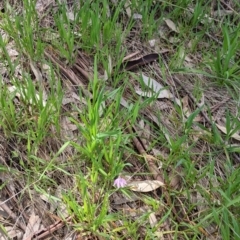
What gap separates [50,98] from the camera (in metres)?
1.68

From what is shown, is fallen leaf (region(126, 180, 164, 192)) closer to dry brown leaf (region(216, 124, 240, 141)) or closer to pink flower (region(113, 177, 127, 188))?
pink flower (region(113, 177, 127, 188))

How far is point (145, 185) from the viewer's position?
165 centimetres

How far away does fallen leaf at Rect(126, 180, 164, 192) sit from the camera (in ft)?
5.37

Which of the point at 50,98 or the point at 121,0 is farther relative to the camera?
the point at 121,0

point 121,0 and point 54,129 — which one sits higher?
point 121,0

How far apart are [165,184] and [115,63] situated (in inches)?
24.3

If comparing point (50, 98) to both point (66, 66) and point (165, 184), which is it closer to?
point (66, 66)

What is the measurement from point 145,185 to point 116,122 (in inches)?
10.6

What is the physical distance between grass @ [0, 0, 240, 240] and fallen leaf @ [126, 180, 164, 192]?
2 centimetres

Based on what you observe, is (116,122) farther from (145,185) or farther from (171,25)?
(171,25)

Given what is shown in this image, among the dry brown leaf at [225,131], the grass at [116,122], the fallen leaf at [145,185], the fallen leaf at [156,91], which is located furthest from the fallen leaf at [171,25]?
the fallen leaf at [145,185]

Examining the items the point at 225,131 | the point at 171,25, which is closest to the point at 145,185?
the point at 225,131

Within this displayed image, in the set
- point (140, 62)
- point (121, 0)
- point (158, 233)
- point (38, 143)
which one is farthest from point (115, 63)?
point (158, 233)

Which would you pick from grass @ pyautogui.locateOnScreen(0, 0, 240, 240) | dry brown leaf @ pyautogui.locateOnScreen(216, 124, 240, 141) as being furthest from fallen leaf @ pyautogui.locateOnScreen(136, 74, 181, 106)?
dry brown leaf @ pyautogui.locateOnScreen(216, 124, 240, 141)
